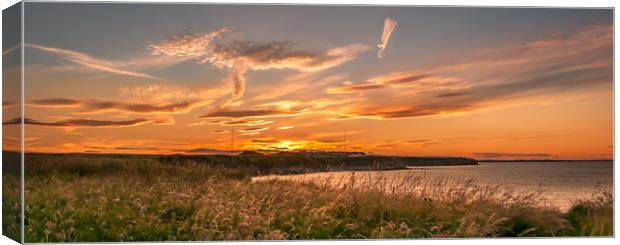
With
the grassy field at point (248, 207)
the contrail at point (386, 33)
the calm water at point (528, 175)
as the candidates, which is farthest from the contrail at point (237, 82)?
the contrail at point (386, 33)

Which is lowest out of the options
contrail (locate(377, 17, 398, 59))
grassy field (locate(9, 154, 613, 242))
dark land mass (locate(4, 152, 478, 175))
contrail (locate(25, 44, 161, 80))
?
grassy field (locate(9, 154, 613, 242))

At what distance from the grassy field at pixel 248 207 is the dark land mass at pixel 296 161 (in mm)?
76

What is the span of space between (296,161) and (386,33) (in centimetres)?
165

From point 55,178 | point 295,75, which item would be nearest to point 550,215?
point 295,75

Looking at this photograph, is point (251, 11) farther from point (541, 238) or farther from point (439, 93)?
point (541, 238)

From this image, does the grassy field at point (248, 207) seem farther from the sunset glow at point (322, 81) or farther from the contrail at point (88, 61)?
the contrail at point (88, 61)

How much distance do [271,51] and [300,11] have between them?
0.50 m

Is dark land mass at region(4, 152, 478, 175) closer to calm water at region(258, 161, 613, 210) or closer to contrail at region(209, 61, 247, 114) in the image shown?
calm water at region(258, 161, 613, 210)

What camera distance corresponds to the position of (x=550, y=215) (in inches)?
358

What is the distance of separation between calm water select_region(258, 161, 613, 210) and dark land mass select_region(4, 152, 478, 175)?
0.07m

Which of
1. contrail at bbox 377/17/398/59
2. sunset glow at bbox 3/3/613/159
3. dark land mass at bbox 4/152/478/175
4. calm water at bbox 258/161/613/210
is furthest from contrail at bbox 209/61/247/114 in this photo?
contrail at bbox 377/17/398/59

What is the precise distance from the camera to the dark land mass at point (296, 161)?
9312 millimetres

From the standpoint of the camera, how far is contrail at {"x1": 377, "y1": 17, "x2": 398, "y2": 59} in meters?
9.18

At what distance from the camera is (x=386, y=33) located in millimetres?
A: 9227
